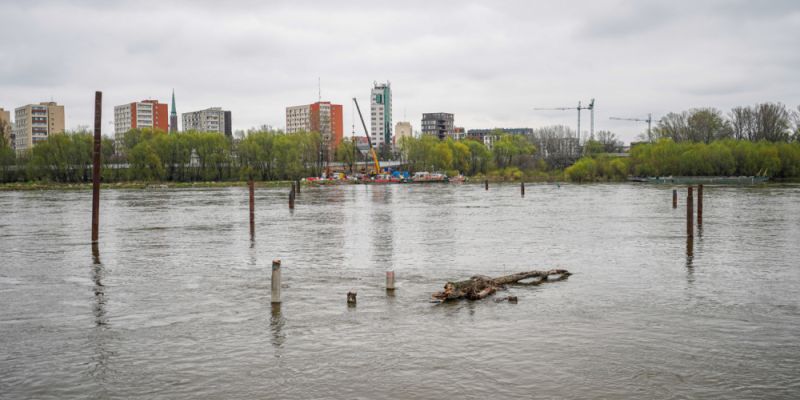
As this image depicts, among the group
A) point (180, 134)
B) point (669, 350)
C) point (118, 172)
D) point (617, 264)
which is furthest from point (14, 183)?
point (669, 350)

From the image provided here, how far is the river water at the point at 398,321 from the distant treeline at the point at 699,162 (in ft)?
400

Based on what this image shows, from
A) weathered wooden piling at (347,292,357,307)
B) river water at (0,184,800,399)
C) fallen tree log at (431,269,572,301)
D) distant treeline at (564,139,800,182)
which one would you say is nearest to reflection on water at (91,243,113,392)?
river water at (0,184,800,399)

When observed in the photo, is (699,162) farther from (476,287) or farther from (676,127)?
(476,287)

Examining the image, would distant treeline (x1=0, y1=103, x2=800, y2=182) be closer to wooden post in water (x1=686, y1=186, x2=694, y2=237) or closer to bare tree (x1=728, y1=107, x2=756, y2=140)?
bare tree (x1=728, y1=107, x2=756, y2=140)

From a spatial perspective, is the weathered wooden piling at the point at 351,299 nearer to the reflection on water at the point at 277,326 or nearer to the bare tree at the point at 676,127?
the reflection on water at the point at 277,326

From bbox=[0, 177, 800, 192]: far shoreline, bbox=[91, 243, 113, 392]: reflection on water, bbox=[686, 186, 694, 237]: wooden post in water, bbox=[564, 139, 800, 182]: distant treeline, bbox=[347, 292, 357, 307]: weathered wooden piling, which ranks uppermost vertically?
bbox=[564, 139, 800, 182]: distant treeline

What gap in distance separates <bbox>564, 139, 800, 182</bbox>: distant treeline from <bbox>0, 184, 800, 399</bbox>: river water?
400 feet

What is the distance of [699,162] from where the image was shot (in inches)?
6186

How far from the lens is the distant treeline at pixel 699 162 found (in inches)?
5807


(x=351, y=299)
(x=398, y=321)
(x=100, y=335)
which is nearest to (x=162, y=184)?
(x=351, y=299)

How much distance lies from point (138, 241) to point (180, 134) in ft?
459

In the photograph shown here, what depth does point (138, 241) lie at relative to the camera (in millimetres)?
41188

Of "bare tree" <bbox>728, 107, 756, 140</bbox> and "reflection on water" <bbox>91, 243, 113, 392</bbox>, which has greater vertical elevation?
"bare tree" <bbox>728, 107, 756, 140</bbox>

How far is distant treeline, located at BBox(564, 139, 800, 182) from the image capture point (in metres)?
148
